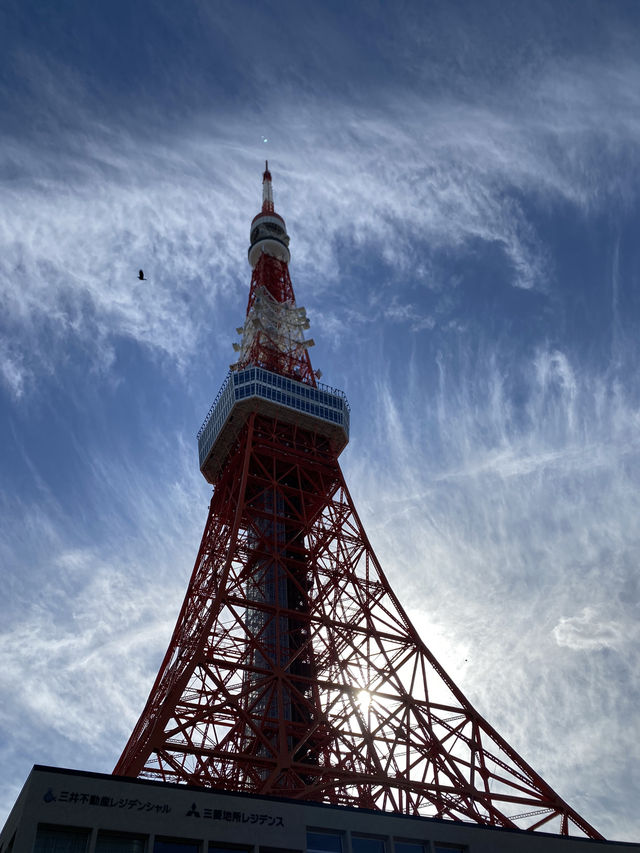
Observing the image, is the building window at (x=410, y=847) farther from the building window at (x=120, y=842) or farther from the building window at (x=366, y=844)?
the building window at (x=120, y=842)

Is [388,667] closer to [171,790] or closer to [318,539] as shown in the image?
[318,539]

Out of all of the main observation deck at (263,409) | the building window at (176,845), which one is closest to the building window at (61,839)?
the building window at (176,845)

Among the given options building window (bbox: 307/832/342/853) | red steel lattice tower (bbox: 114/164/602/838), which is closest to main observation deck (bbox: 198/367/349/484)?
red steel lattice tower (bbox: 114/164/602/838)

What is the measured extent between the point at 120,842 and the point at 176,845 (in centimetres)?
116

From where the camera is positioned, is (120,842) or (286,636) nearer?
(120,842)

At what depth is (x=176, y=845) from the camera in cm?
1572

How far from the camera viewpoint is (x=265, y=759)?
23000mm

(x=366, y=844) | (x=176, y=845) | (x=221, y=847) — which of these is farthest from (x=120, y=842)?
(x=366, y=844)

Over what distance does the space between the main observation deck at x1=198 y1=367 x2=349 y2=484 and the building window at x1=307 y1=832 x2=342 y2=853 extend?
72.7ft

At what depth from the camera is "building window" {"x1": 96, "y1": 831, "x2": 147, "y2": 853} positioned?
50.1ft

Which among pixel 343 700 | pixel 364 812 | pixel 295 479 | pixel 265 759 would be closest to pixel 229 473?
pixel 295 479

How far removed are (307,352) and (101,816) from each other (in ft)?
98.6

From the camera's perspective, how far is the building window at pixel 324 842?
16781mm

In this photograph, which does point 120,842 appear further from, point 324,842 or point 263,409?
point 263,409
